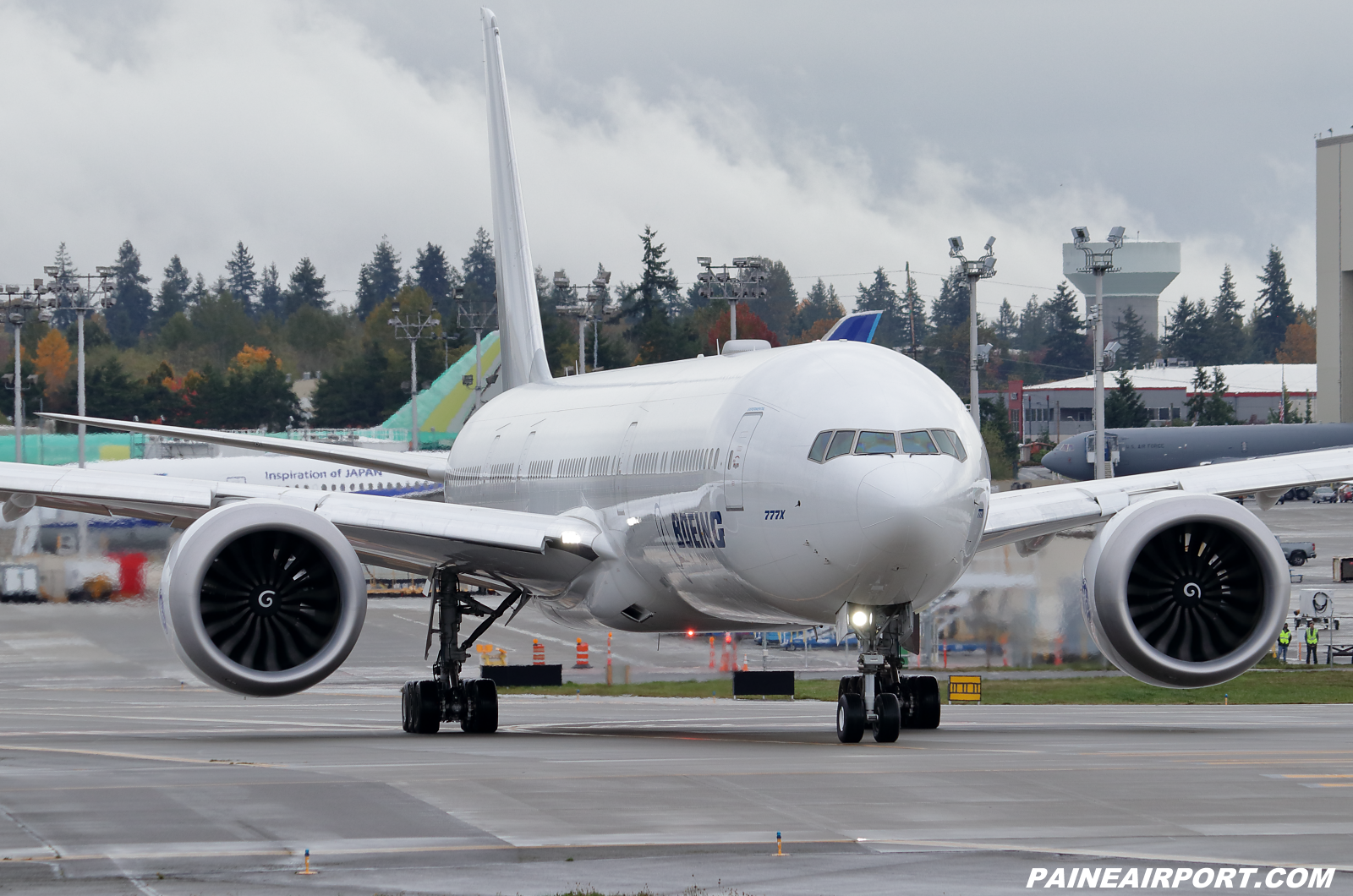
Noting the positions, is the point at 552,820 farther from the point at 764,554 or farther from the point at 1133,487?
the point at 1133,487

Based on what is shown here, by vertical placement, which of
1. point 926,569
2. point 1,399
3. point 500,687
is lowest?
point 500,687

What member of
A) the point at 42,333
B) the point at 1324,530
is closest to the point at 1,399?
the point at 42,333

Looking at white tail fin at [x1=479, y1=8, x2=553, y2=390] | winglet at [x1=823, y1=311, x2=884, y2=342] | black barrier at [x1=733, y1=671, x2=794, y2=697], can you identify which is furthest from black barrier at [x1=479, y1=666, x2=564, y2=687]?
winglet at [x1=823, y1=311, x2=884, y2=342]

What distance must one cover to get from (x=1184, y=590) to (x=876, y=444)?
482cm

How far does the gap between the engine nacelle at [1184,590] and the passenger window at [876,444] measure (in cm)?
378

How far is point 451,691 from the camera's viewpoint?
2477 cm

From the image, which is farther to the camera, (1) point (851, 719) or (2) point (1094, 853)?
(1) point (851, 719)

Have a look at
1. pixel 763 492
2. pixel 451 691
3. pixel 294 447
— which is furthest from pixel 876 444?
pixel 294 447

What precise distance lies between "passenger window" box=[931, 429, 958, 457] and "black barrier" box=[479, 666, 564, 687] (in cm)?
2495

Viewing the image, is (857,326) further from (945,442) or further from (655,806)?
(655,806)

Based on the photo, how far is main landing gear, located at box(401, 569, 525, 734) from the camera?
24531 millimetres

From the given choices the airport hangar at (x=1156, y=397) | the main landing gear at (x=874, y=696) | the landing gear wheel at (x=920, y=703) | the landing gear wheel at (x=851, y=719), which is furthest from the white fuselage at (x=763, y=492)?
the airport hangar at (x=1156, y=397)

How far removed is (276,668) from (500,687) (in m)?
23.4

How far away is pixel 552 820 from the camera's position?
13.5 m
